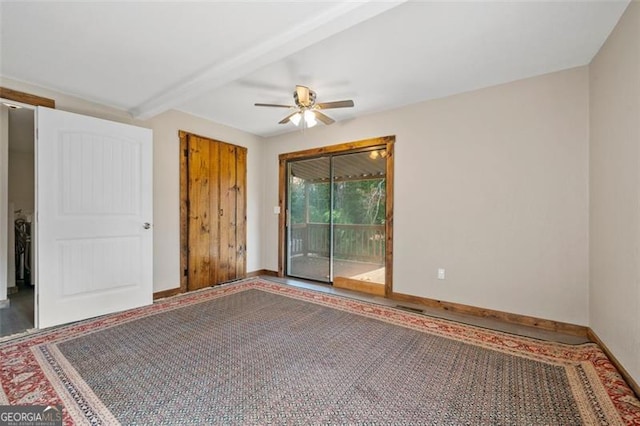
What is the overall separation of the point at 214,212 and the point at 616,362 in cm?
448

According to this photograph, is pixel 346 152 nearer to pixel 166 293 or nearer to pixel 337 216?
pixel 337 216

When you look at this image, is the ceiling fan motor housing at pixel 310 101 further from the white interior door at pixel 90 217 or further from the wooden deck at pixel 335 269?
the wooden deck at pixel 335 269

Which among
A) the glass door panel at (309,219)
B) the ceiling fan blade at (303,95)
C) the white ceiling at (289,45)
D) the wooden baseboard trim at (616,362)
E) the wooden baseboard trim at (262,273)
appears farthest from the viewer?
the wooden baseboard trim at (262,273)

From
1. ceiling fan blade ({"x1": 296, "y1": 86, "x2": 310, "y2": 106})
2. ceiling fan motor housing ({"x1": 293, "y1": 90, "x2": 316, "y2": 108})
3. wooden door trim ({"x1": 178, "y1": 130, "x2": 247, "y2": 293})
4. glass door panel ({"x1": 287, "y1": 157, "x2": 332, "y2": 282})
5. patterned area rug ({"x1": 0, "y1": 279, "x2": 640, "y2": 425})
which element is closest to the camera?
patterned area rug ({"x1": 0, "y1": 279, "x2": 640, "y2": 425})

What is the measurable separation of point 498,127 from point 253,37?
2.58 meters

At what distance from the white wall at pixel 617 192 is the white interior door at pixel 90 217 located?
14.3 feet

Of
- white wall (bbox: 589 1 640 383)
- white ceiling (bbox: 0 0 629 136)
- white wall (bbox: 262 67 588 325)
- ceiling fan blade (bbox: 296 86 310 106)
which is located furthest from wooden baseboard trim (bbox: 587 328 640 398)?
ceiling fan blade (bbox: 296 86 310 106)

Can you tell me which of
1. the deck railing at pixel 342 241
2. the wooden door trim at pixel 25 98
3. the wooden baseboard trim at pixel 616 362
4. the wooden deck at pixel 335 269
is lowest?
the wooden baseboard trim at pixel 616 362

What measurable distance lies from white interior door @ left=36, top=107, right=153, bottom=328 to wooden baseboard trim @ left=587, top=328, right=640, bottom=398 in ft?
14.1

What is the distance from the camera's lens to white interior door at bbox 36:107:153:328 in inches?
103

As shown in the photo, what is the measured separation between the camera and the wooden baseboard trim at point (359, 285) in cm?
378

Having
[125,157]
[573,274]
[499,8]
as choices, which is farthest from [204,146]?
[573,274]

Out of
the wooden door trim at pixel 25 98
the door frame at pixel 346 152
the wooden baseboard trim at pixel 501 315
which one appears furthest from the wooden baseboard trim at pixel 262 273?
the wooden door trim at pixel 25 98

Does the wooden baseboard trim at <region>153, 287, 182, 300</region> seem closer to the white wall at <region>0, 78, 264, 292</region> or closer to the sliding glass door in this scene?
the white wall at <region>0, 78, 264, 292</region>
